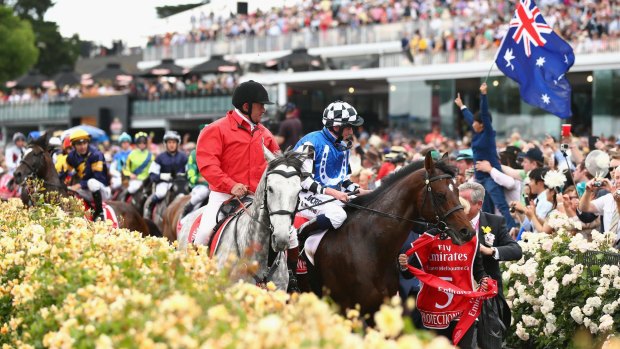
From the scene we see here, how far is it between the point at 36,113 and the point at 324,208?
40.2 m

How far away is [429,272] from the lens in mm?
7578

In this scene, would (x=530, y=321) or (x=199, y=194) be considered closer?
(x=530, y=321)

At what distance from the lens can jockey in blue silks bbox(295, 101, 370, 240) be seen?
766 cm

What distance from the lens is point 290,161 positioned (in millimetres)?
6836

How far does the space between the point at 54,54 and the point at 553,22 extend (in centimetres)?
5278

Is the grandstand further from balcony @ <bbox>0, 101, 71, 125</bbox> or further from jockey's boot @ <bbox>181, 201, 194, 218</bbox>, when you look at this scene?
jockey's boot @ <bbox>181, 201, 194, 218</bbox>

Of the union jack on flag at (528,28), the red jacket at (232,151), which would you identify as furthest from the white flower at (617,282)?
the union jack on flag at (528,28)

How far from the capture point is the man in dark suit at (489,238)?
760cm

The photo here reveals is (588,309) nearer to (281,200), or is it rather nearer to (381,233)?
(381,233)

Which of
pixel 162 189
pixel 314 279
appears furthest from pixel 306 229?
pixel 162 189

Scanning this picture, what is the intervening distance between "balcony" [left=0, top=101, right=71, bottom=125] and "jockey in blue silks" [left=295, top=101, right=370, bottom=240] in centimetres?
3748

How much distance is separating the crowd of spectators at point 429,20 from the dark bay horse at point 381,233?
19161 millimetres

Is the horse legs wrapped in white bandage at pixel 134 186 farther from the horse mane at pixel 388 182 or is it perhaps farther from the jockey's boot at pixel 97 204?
the horse mane at pixel 388 182

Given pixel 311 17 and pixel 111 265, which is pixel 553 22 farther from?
pixel 111 265
